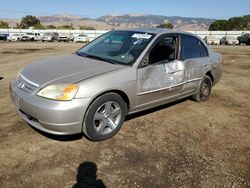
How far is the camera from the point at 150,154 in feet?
12.0

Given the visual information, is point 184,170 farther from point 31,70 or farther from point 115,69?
point 31,70

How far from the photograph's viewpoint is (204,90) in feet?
19.9

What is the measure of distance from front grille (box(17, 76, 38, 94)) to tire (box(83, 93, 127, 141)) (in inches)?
33.6

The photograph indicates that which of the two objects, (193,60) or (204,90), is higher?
(193,60)

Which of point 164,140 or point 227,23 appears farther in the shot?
point 227,23

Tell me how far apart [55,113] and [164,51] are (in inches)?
92.5

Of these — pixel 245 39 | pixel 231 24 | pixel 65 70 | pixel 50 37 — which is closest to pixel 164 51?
pixel 65 70

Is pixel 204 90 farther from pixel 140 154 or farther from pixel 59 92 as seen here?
pixel 59 92

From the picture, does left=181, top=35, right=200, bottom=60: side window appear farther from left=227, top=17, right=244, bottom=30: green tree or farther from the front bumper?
left=227, top=17, right=244, bottom=30: green tree

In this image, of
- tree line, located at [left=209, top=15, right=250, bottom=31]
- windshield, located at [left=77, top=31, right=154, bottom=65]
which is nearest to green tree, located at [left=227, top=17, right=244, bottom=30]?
tree line, located at [left=209, top=15, right=250, bottom=31]

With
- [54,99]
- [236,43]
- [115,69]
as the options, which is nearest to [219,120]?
[115,69]

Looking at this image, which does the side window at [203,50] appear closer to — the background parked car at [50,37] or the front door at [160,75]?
the front door at [160,75]

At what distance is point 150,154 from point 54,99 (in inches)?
Answer: 59.9

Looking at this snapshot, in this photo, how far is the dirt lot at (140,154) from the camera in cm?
307
